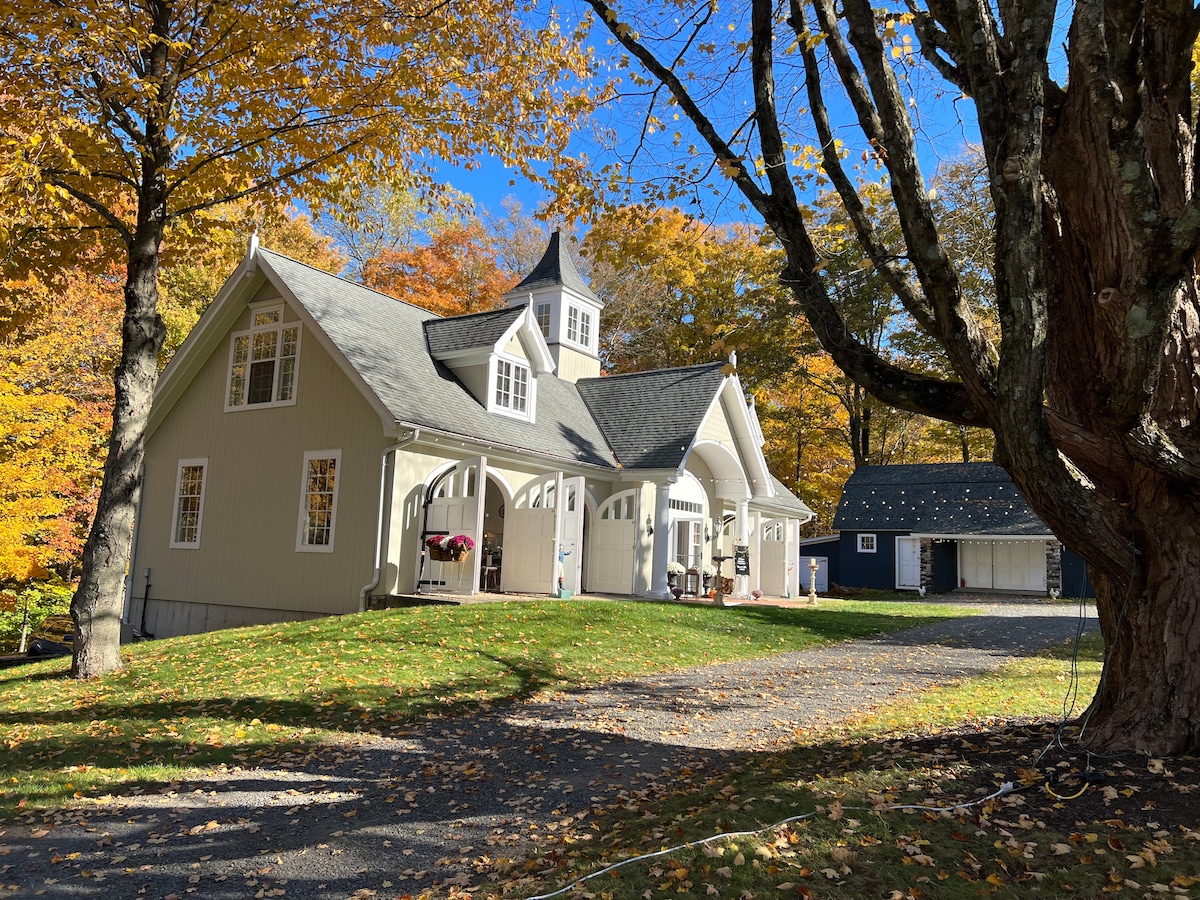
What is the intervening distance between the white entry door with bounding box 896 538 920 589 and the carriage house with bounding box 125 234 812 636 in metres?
16.2

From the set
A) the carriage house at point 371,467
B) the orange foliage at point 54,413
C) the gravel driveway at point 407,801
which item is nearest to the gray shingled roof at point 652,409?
the carriage house at point 371,467

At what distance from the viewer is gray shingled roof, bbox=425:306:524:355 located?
17.2m

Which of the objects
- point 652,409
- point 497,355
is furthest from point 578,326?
point 497,355

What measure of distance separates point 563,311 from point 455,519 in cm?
1088

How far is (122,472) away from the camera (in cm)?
1063

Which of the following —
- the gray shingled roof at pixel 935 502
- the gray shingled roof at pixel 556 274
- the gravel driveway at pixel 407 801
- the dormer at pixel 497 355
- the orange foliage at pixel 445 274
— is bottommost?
the gravel driveway at pixel 407 801

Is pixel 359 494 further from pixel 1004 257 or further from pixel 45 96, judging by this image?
pixel 1004 257

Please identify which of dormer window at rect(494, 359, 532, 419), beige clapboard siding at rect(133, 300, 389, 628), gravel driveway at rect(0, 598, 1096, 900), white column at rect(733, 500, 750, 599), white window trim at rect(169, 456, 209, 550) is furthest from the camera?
white column at rect(733, 500, 750, 599)

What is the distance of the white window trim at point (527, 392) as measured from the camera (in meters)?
17.2

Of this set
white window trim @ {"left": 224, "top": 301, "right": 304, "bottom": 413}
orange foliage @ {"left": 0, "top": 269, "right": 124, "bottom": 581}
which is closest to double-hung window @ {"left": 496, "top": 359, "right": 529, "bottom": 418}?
white window trim @ {"left": 224, "top": 301, "right": 304, "bottom": 413}

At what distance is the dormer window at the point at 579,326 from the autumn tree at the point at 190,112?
1246cm

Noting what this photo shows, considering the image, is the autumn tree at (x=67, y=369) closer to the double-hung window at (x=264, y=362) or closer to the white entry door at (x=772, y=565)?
the double-hung window at (x=264, y=362)

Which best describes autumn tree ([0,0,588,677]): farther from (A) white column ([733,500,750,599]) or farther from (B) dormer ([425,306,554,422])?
(A) white column ([733,500,750,599])

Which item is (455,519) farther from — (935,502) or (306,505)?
(935,502)
